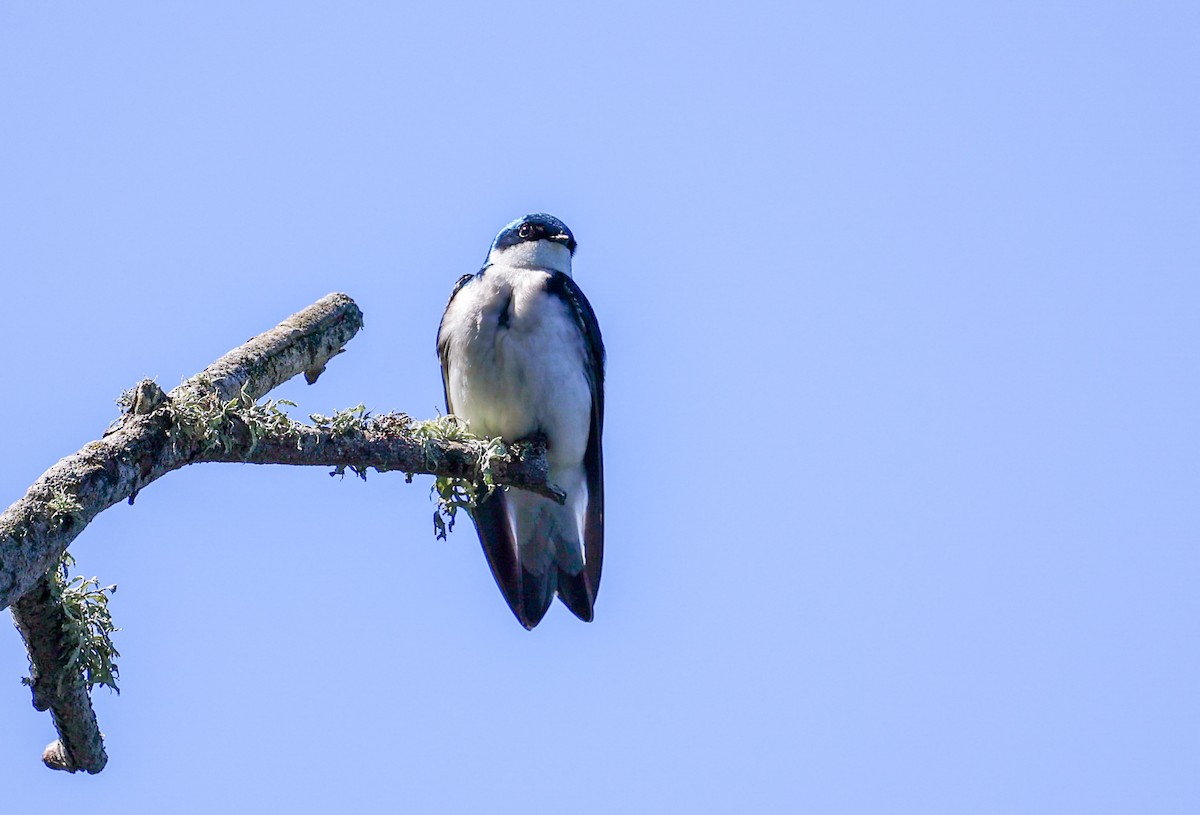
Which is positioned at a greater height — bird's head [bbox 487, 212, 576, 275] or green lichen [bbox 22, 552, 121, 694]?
bird's head [bbox 487, 212, 576, 275]

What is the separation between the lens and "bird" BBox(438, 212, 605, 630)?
6.95 meters

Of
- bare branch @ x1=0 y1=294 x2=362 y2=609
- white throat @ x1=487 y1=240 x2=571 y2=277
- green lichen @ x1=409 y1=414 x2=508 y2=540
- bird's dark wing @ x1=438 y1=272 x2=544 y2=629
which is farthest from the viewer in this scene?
white throat @ x1=487 y1=240 x2=571 y2=277

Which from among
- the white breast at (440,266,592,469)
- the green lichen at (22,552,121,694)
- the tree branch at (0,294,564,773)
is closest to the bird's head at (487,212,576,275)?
the white breast at (440,266,592,469)

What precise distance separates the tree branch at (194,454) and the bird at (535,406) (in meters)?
0.86

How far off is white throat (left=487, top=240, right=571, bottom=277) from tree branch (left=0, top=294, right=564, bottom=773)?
2.14 metres

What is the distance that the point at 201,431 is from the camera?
176 inches

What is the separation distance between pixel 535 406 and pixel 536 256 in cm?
145

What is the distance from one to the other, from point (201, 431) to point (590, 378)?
3184 mm

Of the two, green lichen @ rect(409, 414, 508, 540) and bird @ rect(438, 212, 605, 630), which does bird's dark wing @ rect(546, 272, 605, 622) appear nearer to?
bird @ rect(438, 212, 605, 630)

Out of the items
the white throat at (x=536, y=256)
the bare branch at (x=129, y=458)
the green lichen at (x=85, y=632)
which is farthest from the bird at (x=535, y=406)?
the green lichen at (x=85, y=632)

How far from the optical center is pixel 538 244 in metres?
8.11

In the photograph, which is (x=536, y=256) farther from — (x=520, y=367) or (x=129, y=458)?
(x=129, y=458)

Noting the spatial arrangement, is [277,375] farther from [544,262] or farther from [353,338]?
[544,262]

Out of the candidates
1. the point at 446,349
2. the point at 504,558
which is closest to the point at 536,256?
the point at 446,349
